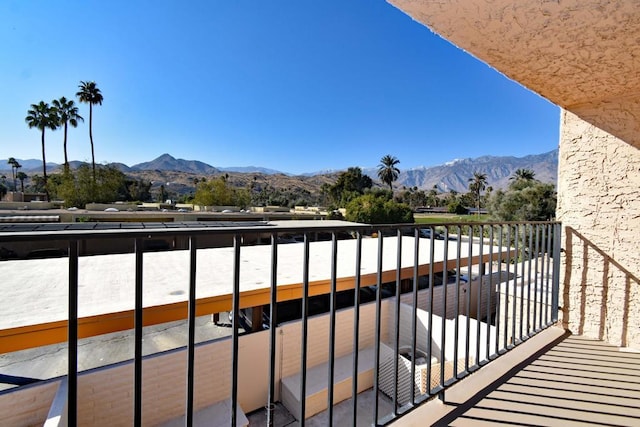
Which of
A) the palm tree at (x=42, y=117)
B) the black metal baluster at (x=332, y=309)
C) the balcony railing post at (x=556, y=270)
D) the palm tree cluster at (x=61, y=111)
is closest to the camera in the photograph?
the black metal baluster at (x=332, y=309)

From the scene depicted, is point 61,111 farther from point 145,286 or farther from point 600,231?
point 600,231

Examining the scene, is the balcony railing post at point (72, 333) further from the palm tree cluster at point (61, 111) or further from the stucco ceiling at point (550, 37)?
the palm tree cluster at point (61, 111)

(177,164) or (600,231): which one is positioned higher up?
(177,164)

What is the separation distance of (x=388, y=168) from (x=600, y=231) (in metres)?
45.0

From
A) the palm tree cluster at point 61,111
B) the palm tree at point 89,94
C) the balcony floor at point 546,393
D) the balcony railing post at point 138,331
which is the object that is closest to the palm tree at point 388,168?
the palm tree at point 89,94

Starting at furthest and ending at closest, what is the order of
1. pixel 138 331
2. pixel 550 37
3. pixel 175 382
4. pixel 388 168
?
pixel 388 168, pixel 175 382, pixel 550 37, pixel 138 331

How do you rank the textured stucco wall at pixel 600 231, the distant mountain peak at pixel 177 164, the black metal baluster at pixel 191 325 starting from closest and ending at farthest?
the black metal baluster at pixel 191 325 < the textured stucco wall at pixel 600 231 < the distant mountain peak at pixel 177 164

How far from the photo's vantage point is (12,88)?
69.4 feet

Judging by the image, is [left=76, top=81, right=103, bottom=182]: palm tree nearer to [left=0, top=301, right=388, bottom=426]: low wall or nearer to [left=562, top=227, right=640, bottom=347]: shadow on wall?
[left=0, top=301, right=388, bottom=426]: low wall

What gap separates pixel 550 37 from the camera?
Result: 1.44 meters

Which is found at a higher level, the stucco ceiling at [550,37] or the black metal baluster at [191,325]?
the stucco ceiling at [550,37]

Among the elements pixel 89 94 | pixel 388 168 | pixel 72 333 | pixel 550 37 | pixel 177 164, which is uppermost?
pixel 177 164

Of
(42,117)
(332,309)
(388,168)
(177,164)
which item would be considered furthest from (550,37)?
(177,164)

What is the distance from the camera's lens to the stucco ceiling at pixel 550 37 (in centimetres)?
124
